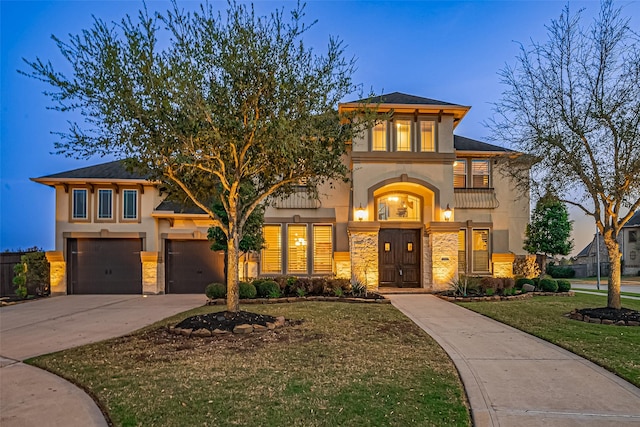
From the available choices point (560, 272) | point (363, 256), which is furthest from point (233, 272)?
point (560, 272)

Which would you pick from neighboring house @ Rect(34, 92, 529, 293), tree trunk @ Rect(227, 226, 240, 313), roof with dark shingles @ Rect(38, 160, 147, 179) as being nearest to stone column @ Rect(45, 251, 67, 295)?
neighboring house @ Rect(34, 92, 529, 293)

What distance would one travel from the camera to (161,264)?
55.1 feet

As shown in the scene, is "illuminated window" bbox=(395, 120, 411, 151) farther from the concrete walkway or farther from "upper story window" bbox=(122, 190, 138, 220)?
"upper story window" bbox=(122, 190, 138, 220)

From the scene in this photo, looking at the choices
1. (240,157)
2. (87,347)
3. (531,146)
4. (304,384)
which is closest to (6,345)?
(87,347)

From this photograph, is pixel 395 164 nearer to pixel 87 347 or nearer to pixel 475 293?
pixel 475 293

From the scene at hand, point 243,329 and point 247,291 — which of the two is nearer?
point 243,329

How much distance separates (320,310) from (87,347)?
5.76 metres

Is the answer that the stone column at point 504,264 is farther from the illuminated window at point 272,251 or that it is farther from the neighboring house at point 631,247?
the neighboring house at point 631,247

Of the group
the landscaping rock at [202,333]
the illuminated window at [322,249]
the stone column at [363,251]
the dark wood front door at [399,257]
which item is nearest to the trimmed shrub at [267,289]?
the stone column at [363,251]

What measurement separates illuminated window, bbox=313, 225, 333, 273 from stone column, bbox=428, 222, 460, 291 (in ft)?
13.5

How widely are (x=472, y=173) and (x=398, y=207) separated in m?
3.81

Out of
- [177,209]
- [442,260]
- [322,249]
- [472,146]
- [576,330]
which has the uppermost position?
[472,146]

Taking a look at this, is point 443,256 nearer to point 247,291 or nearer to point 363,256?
point 363,256

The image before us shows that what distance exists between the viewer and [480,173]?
1792cm
